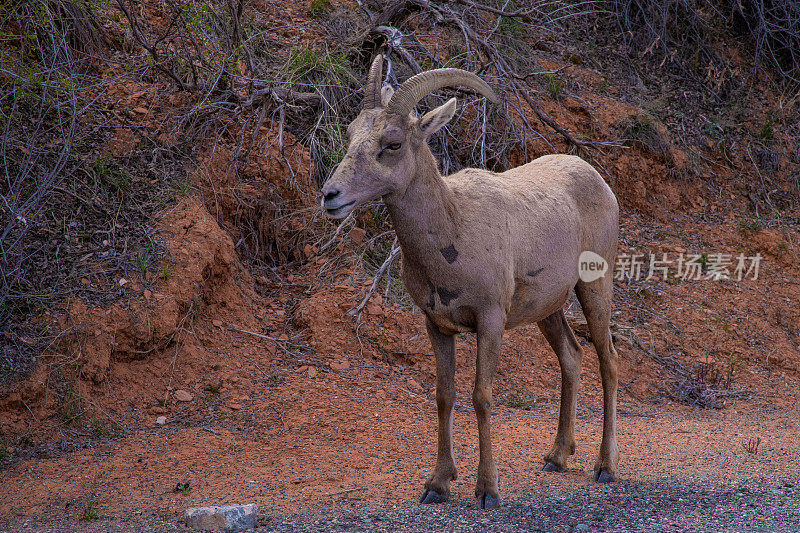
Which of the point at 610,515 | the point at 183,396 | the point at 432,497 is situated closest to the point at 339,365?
the point at 183,396

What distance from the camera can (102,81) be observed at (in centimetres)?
870

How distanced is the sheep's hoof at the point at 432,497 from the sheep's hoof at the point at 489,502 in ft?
0.95

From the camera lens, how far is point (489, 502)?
510cm

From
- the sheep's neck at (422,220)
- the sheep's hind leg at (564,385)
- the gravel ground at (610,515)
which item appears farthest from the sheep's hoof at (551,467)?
the sheep's neck at (422,220)

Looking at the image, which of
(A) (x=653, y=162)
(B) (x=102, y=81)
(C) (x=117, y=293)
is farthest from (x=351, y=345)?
(A) (x=653, y=162)

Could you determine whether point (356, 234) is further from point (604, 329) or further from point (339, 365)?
point (604, 329)

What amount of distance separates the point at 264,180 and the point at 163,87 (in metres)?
1.79

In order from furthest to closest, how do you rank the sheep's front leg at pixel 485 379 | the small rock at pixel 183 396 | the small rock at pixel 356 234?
the small rock at pixel 356 234
the small rock at pixel 183 396
the sheep's front leg at pixel 485 379

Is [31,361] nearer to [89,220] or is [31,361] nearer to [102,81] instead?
[89,220]

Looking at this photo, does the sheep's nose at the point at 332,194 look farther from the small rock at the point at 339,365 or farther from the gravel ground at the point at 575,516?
the small rock at the point at 339,365

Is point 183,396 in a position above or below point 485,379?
below

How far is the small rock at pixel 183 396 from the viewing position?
6.98m

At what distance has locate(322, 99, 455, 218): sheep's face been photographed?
4.80 m

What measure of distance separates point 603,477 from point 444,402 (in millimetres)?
1484
